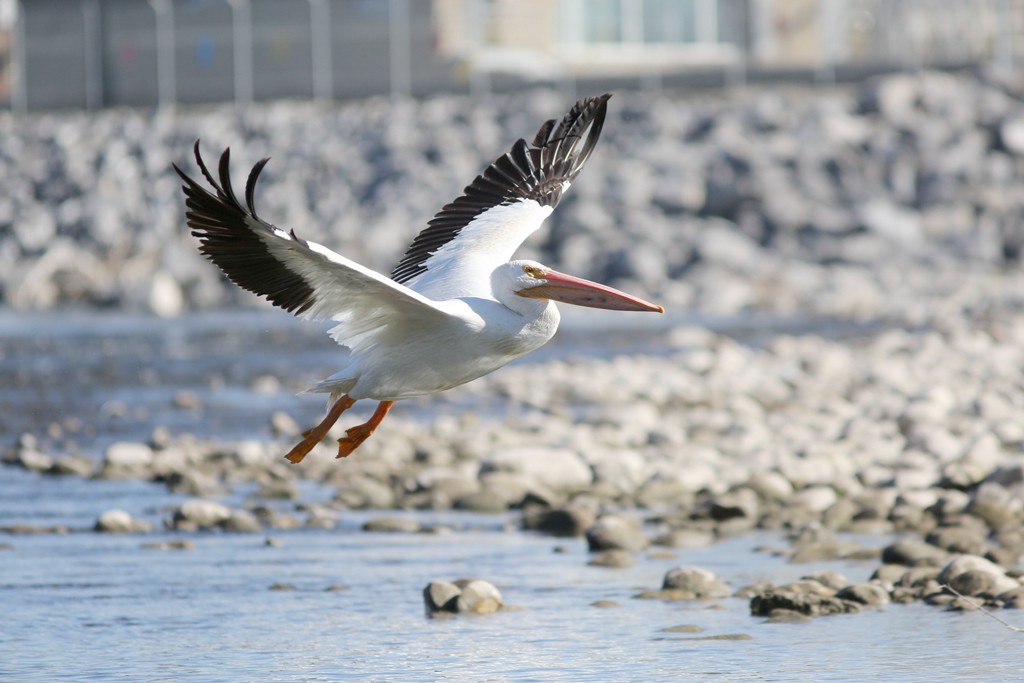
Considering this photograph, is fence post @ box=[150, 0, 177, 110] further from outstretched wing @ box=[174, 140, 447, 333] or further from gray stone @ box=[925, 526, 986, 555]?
outstretched wing @ box=[174, 140, 447, 333]

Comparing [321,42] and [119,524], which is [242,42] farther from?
[119,524]

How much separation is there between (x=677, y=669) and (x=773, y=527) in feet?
10.3

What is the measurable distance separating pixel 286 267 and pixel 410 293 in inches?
20.3

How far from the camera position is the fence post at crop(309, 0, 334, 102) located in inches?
1686

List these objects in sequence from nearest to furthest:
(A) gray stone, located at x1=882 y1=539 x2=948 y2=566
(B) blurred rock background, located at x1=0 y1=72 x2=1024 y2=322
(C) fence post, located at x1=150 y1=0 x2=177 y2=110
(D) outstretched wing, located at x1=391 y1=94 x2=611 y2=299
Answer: (A) gray stone, located at x1=882 y1=539 x2=948 y2=566
(D) outstretched wing, located at x1=391 y1=94 x2=611 y2=299
(B) blurred rock background, located at x1=0 y1=72 x2=1024 y2=322
(C) fence post, located at x1=150 y1=0 x2=177 y2=110

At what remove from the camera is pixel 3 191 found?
36.2 m

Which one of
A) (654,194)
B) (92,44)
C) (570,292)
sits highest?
(92,44)

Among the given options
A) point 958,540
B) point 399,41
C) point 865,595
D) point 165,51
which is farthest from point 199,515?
point 165,51

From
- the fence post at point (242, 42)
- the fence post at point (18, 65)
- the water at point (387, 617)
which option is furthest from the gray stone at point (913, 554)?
the fence post at point (18, 65)

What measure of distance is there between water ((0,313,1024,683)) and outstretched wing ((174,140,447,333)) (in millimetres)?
1407

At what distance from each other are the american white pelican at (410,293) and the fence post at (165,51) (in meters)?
35.6

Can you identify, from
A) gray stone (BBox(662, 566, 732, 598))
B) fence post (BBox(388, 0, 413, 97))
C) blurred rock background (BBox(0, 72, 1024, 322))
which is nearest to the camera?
gray stone (BBox(662, 566, 732, 598))

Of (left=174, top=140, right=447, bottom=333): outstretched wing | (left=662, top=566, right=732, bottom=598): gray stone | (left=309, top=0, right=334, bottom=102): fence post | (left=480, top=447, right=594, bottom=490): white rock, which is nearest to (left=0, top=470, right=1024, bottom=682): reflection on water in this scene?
(left=662, top=566, right=732, bottom=598): gray stone

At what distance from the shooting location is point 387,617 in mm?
7473
